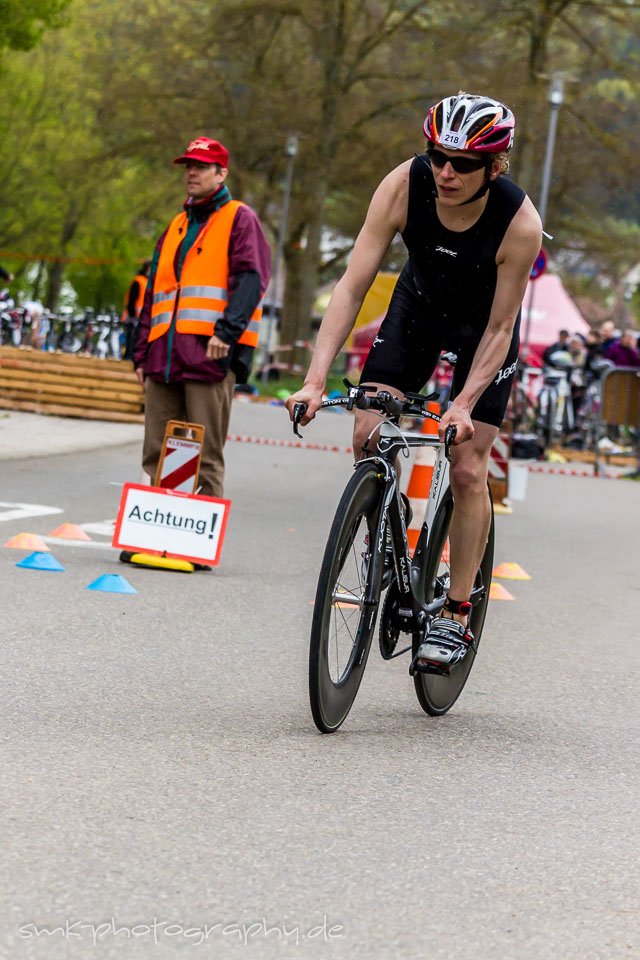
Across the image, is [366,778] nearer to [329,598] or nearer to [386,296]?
[329,598]

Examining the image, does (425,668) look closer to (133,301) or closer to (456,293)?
(456,293)

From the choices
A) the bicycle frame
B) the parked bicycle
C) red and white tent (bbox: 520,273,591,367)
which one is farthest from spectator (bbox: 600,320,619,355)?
the bicycle frame

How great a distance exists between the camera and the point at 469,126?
5.32 metres

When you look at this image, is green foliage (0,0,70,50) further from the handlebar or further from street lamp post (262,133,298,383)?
street lamp post (262,133,298,383)

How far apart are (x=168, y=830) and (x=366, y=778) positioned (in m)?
0.87

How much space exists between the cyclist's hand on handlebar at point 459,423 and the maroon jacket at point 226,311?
3.90m

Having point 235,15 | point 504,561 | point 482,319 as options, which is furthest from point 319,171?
point 482,319

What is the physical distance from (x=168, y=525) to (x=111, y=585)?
1.01 meters

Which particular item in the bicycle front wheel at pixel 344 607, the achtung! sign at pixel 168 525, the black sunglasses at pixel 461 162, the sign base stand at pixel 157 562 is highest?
the black sunglasses at pixel 461 162

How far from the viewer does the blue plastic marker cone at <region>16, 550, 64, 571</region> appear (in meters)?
8.46

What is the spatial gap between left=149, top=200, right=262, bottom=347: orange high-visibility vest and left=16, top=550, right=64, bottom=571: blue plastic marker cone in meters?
1.45

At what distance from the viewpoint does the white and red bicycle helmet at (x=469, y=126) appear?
17.4 feet

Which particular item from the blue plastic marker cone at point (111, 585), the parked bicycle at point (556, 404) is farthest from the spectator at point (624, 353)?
the blue plastic marker cone at point (111, 585)

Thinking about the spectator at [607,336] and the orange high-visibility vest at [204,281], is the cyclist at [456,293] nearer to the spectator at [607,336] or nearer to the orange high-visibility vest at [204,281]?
the orange high-visibility vest at [204,281]
